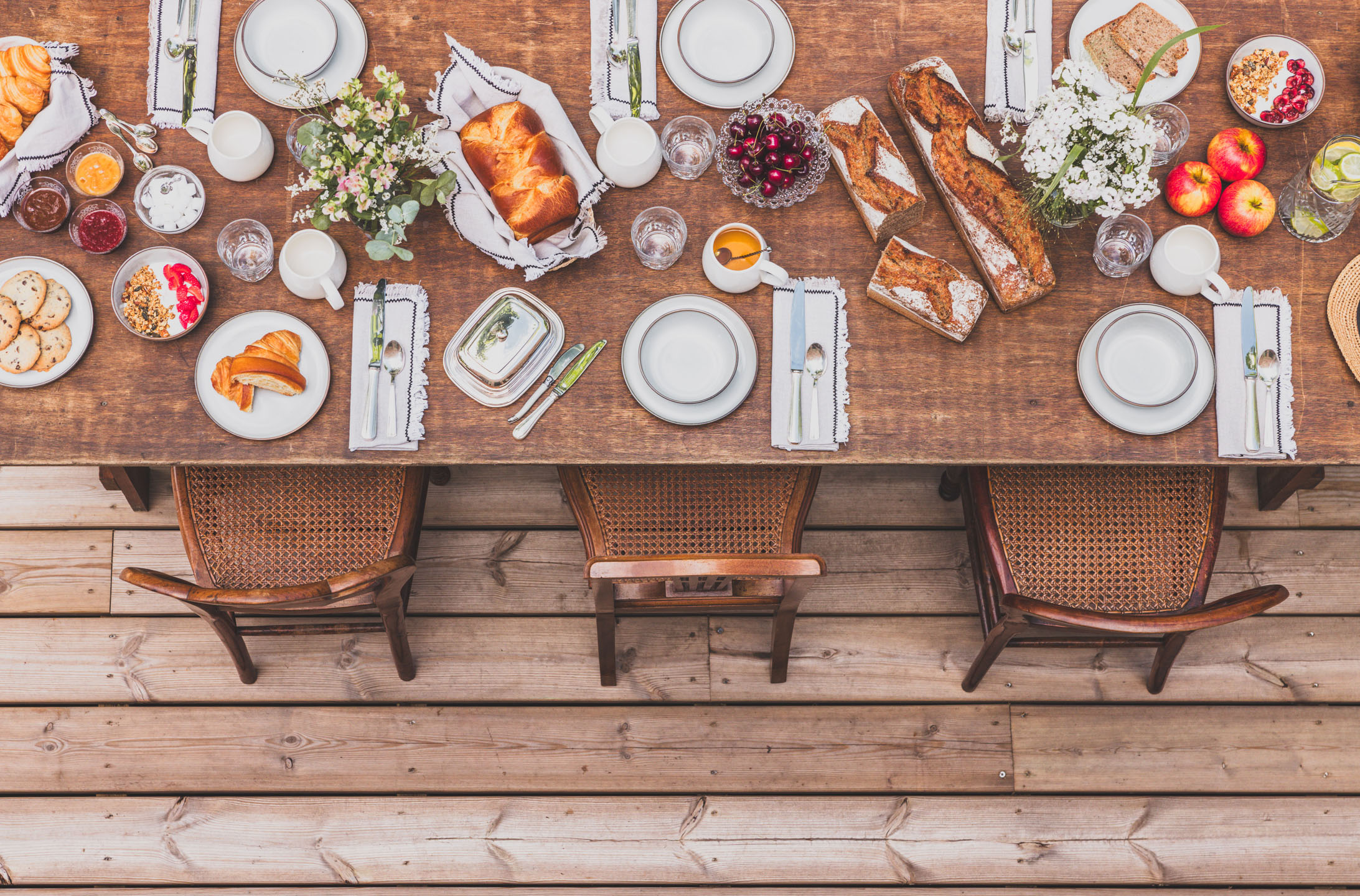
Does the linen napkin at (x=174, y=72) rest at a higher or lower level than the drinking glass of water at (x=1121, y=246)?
higher

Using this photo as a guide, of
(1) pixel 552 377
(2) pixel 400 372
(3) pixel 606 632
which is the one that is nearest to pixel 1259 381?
(1) pixel 552 377

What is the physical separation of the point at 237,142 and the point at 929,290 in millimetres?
1378

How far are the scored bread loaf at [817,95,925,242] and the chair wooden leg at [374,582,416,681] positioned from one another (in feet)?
4.15

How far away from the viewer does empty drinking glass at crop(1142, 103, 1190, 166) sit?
173 centimetres

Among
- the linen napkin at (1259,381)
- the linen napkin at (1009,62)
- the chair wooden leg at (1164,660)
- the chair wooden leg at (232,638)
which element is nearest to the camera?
the linen napkin at (1259,381)

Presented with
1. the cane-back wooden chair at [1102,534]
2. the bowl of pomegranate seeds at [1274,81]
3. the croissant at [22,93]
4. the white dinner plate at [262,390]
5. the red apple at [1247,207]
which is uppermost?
the bowl of pomegranate seeds at [1274,81]

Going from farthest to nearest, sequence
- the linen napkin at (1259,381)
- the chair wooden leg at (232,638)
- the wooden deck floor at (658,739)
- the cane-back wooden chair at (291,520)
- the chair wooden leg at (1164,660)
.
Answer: the wooden deck floor at (658,739)
the chair wooden leg at (1164,660)
the cane-back wooden chair at (291,520)
the chair wooden leg at (232,638)
the linen napkin at (1259,381)

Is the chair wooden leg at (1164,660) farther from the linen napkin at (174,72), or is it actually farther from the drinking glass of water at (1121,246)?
the linen napkin at (174,72)

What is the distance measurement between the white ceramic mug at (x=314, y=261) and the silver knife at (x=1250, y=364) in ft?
5.75

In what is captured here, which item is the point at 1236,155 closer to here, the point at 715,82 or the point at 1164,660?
the point at 715,82

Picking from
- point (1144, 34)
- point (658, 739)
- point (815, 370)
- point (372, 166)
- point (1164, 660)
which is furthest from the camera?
point (658, 739)

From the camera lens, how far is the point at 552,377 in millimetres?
1689

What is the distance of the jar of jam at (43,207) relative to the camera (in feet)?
5.62

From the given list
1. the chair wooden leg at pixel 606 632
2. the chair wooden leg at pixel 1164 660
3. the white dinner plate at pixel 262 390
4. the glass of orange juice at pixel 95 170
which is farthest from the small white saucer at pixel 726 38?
the chair wooden leg at pixel 1164 660
